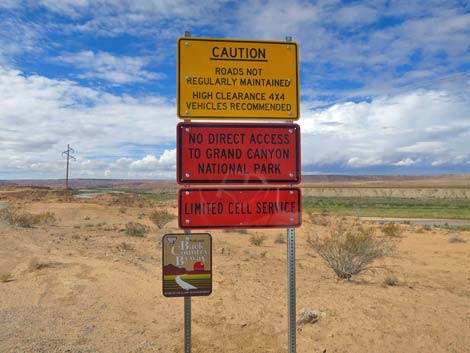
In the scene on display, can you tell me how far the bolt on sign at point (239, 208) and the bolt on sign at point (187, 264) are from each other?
127mm

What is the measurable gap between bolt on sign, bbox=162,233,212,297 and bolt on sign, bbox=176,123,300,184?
1.54 ft

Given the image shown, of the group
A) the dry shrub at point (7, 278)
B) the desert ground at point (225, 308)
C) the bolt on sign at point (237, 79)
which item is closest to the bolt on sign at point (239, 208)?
the bolt on sign at point (237, 79)

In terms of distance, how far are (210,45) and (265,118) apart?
0.75m

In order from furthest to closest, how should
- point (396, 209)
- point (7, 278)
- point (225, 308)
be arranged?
point (396, 209) < point (7, 278) < point (225, 308)

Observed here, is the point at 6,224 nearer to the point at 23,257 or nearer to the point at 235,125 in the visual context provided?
the point at 23,257

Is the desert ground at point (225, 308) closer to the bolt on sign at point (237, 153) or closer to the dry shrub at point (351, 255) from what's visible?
the dry shrub at point (351, 255)

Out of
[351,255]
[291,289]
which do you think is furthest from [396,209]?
[291,289]

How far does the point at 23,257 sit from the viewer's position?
9266mm

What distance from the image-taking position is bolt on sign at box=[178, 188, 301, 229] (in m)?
3.01

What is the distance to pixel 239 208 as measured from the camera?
121 inches

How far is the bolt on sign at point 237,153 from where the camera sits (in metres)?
3.05

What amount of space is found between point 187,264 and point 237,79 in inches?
61.7

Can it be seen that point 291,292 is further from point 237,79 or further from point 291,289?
point 237,79

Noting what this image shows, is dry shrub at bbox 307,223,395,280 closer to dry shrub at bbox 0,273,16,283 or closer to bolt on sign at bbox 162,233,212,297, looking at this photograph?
bolt on sign at bbox 162,233,212,297
